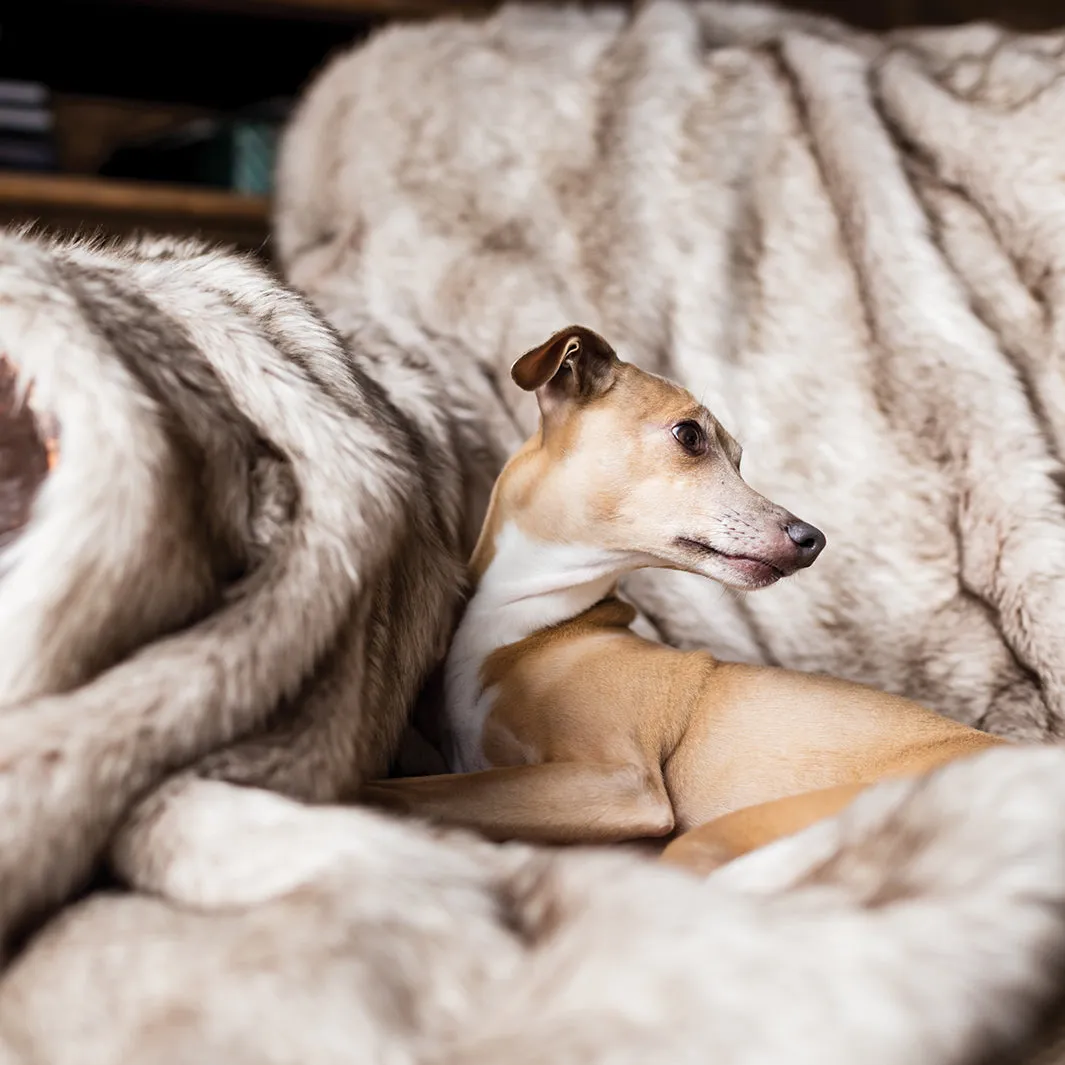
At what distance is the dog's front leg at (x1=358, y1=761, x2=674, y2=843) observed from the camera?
90 centimetres

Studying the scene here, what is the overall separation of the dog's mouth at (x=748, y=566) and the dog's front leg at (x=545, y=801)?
22 cm

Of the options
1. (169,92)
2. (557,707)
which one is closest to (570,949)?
(557,707)

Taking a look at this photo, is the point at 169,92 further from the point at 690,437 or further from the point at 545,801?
the point at 545,801

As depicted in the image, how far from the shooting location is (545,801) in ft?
3.07

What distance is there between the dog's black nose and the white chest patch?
17 centimetres

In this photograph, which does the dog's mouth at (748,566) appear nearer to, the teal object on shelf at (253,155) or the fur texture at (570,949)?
the fur texture at (570,949)

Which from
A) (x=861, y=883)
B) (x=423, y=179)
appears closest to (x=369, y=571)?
(x=861, y=883)

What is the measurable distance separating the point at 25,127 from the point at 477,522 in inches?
57.8

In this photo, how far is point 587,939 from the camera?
21.0 inches

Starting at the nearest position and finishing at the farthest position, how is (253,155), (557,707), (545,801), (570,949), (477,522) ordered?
(570,949) < (545,801) < (557,707) < (477,522) < (253,155)

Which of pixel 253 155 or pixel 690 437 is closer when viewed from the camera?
pixel 690 437

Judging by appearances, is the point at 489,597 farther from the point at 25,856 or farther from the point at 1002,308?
the point at 1002,308

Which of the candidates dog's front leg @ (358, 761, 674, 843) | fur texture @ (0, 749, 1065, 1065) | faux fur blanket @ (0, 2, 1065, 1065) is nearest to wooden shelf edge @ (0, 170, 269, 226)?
faux fur blanket @ (0, 2, 1065, 1065)

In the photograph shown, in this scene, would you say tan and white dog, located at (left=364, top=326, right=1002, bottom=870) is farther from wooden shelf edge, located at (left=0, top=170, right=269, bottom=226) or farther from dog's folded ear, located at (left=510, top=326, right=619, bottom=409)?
wooden shelf edge, located at (left=0, top=170, right=269, bottom=226)
